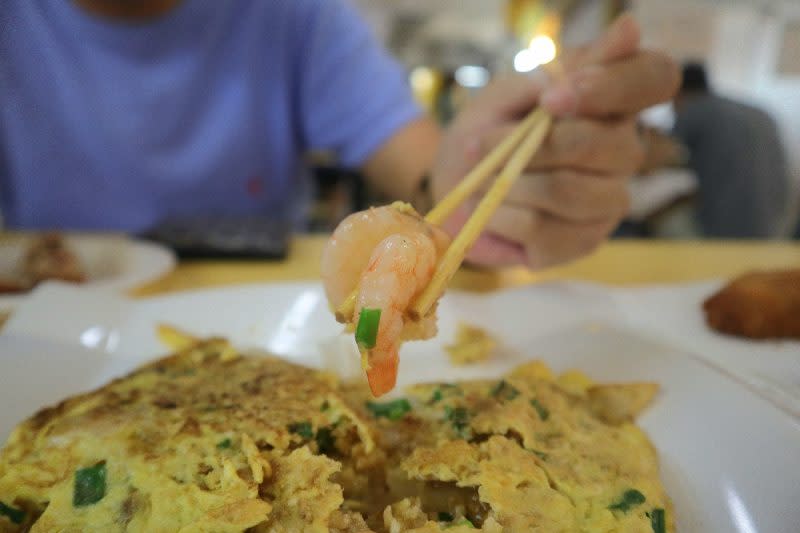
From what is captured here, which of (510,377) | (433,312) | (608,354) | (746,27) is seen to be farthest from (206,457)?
(746,27)

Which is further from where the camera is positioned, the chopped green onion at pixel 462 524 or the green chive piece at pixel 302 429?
the green chive piece at pixel 302 429

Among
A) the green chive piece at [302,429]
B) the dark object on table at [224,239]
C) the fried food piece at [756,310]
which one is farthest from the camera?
the dark object on table at [224,239]

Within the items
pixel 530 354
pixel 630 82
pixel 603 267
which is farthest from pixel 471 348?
pixel 603 267

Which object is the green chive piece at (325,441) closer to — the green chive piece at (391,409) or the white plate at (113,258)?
the green chive piece at (391,409)

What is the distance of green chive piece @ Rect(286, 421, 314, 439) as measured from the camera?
2.77 feet

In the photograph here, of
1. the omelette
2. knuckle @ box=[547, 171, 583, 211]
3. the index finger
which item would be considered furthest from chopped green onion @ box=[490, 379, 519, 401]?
the index finger

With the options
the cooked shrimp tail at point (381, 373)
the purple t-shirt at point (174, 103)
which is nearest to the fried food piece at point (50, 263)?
the purple t-shirt at point (174, 103)

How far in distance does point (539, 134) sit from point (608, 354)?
1.65 ft

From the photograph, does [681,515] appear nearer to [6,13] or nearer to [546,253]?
[546,253]

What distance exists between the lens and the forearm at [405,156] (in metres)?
2.51

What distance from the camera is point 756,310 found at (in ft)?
4.25

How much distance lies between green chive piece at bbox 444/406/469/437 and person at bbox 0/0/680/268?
54.0 inches

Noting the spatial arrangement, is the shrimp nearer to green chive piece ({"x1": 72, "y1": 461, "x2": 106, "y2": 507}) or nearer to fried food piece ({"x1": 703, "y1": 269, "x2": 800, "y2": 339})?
green chive piece ({"x1": 72, "y1": 461, "x2": 106, "y2": 507})

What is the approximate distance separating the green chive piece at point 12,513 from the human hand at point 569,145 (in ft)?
2.98
